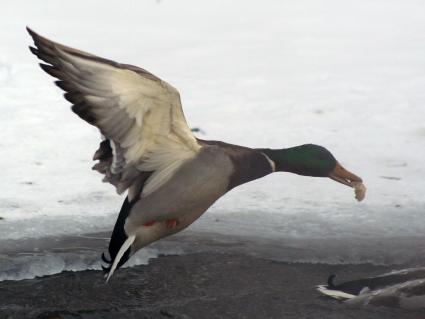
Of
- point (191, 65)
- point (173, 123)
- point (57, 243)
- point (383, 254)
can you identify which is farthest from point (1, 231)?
point (191, 65)

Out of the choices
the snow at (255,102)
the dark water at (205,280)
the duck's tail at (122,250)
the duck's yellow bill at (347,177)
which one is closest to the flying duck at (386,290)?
the dark water at (205,280)

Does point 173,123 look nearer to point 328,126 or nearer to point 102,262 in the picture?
point 102,262

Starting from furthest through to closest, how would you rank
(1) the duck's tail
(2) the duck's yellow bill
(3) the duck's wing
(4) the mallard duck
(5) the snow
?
(5) the snow → (2) the duck's yellow bill → (1) the duck's tail → (4) the mallard duck → (3) the duck's wing

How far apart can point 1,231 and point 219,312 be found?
1.38m

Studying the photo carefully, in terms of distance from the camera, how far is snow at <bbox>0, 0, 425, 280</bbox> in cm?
553

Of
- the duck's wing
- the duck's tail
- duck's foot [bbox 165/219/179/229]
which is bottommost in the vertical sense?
the duck's tail

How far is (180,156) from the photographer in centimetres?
433

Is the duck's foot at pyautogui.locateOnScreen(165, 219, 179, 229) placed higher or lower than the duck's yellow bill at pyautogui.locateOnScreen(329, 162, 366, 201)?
lower

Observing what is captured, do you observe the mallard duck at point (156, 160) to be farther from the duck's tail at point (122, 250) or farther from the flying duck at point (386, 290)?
the flying duck at point (386, 290)

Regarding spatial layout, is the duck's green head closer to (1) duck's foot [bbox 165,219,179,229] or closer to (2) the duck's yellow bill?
(2) the duck's yellow bill

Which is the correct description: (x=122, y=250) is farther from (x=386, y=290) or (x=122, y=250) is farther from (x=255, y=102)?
(x=255, y=102)

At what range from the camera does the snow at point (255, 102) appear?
553 centimetres

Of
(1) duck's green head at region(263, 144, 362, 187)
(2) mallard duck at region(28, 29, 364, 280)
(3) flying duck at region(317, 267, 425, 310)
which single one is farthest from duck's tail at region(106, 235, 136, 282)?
(3) flying duck at region(317, 267, 425, 310)

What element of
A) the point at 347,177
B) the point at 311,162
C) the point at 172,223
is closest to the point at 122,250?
the point at 172,223
